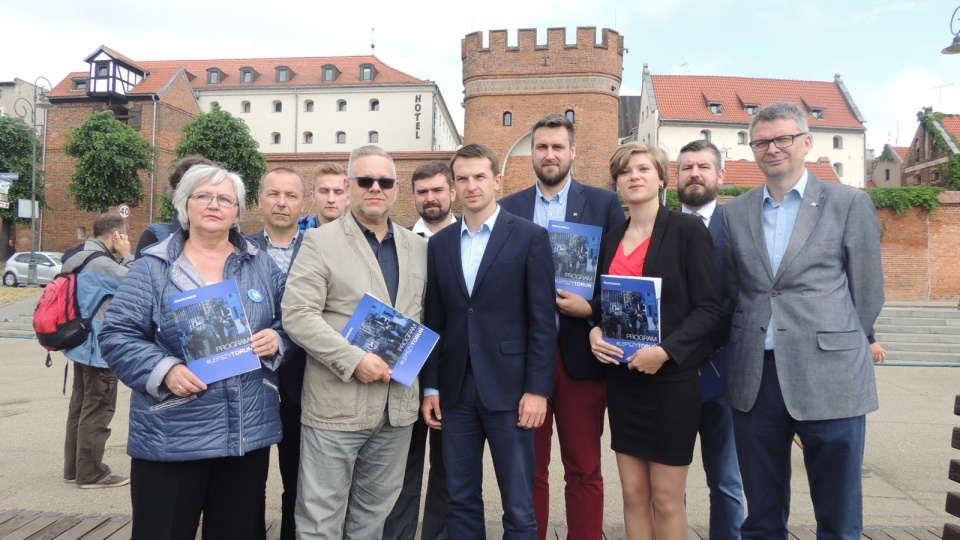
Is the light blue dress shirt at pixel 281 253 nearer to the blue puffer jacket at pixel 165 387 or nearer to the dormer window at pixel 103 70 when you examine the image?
the blue puffer jacket at pixel 165 387

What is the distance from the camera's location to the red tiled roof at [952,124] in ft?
112

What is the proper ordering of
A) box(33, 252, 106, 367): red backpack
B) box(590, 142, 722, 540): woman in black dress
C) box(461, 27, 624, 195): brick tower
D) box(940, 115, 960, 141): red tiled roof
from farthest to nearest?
box(940, 115, 960, 141): red tiled roof < box(461, 27, 624, 195): brick tower < box(33, 252, 106, 367): red backpack < box(590, 142, 722, 540): woman in black dress

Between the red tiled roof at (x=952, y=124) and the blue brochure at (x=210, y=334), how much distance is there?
136 feet

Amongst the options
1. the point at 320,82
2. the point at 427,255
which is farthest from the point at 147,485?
the point at 320,82

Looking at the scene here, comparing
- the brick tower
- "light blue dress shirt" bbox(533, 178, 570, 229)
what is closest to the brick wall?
the brick tower

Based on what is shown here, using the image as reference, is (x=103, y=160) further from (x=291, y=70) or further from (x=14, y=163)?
(x=291, y=70)

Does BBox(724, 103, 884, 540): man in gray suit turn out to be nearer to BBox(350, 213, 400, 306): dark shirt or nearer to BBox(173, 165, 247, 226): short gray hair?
BBox(350, 213, 400, 306): dark shirt

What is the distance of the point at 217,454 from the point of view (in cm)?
264

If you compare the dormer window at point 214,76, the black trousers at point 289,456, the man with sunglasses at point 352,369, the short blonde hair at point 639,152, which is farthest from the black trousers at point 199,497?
the dormer window at point 214,76

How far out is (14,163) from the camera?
119 ft

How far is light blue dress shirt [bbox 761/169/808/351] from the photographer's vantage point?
2961 mm

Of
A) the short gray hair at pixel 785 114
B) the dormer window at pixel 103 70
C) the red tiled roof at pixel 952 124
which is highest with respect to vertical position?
the dormer window at pixel 103 70

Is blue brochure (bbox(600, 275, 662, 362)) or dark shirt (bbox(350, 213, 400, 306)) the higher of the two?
dark shirt (bbox(350, 213, 400, 306))

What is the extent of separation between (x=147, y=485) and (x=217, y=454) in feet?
1.03
